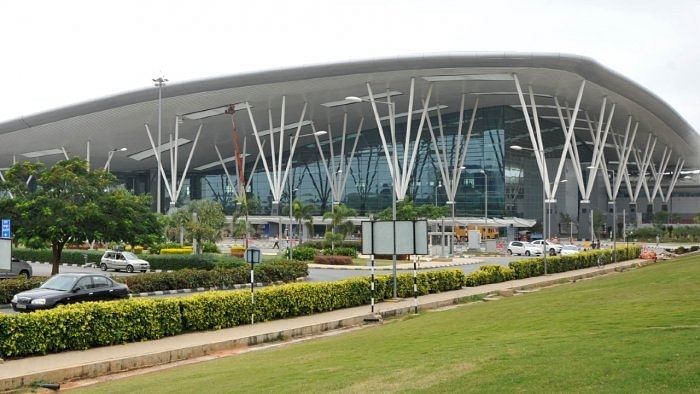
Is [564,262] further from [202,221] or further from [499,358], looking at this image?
[499,358]

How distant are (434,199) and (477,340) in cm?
8040

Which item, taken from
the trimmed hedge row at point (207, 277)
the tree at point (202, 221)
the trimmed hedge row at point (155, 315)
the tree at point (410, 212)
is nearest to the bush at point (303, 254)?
the tree at point (202, 221)

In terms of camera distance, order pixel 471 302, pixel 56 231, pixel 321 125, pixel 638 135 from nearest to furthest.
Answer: pixel 471 302 → pixel 56 231 → pixel 321 125 → pixel 638 135

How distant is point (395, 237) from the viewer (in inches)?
879

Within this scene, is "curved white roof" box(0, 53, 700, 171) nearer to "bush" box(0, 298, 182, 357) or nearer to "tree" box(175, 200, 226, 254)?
"tree" box(175, 200, 226, 254)

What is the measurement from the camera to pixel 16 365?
13266 mm

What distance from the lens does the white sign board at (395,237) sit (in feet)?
72.2

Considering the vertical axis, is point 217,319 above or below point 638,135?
below

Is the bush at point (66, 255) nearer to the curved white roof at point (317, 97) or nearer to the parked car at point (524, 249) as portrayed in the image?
the curved white roof at point (317, 97)

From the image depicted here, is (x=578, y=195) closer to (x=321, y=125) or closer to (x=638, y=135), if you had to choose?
(x=638, y=135)

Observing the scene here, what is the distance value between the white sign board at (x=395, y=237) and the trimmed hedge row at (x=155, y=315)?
1619 millimetres

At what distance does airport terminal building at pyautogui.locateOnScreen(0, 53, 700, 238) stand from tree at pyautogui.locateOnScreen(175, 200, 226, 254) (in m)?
6.74

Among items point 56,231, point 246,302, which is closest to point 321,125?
point 56,231

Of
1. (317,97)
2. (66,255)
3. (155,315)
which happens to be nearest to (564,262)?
(155,315)
